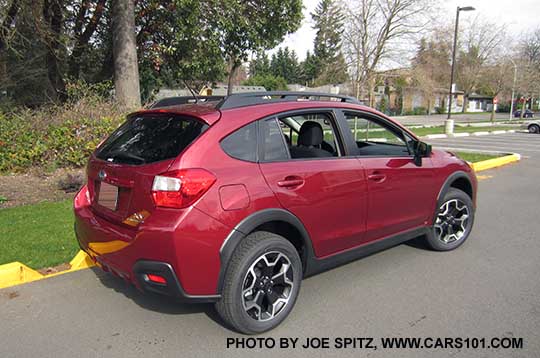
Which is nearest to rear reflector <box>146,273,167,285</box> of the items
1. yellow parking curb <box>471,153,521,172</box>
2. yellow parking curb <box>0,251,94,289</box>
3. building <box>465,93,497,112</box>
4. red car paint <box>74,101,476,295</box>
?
red car paint <box>74,101,476,295</box>

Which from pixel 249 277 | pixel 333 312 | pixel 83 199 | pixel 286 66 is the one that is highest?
pixel 286 66

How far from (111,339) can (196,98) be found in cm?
205

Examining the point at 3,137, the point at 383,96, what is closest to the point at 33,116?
the point at 3,137

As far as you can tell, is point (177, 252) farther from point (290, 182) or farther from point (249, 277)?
point (290, 182)

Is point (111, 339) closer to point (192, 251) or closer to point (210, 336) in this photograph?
point (210, 336)

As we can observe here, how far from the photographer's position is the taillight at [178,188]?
254 centimetres

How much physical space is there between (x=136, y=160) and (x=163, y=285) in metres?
0.90

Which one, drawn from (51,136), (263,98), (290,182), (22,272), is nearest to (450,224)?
(290,182)

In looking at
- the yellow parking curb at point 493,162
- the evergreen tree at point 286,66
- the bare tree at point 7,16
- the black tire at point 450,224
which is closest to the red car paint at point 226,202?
the black tire at point 450,224

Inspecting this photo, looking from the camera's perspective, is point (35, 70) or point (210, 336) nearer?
point (210, 336)

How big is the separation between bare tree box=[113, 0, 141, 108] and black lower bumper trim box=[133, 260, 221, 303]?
8265 mm

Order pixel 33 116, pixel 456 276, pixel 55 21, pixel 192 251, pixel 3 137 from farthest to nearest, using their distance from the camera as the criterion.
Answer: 1. pixel 55 21
2. pixel 33 116
3. pixel 3 137
4. pixel 456 276
5. pixel 192 251

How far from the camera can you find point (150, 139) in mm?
3008

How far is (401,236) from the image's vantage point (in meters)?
3.97
